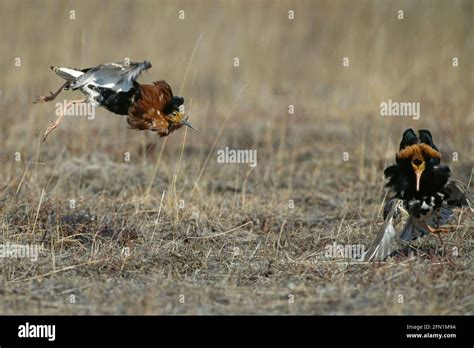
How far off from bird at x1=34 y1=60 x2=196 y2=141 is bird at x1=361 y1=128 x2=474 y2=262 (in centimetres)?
162

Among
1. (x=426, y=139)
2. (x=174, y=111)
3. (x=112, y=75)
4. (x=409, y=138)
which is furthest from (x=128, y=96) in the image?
(x=426, y=139)

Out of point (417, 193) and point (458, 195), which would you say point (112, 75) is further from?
point (458, 195)

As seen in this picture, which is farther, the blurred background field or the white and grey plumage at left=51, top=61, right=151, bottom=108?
the white and grey plumage at left=51, top=61, right=151, bottom=108

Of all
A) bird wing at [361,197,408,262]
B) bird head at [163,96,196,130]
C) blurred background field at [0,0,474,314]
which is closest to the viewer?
blurred background field at [0,0,474,314]

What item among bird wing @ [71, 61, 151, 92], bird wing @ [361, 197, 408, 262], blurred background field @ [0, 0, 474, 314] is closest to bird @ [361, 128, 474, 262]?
bird wing @ [361, 197, 408, 262]

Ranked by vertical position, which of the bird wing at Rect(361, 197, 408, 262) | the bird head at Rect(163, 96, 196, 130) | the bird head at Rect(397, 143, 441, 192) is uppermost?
the bird head at Rect(163, 96, 196, 130)

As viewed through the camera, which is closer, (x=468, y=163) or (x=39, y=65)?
(x=468, y=163)

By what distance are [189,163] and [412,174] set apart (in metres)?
3.64

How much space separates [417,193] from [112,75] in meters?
2.47

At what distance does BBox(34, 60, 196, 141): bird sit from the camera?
6.89 meters

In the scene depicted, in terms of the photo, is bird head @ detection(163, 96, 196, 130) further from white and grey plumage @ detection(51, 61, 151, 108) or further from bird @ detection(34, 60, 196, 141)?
white and grey plumage @ detection(51, 61, 151, 108)

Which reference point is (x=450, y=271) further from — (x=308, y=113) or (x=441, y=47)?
(x=441, y=47)

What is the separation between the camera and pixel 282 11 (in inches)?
575

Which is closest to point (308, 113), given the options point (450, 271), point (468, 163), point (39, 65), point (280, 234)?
point (468, 163)
